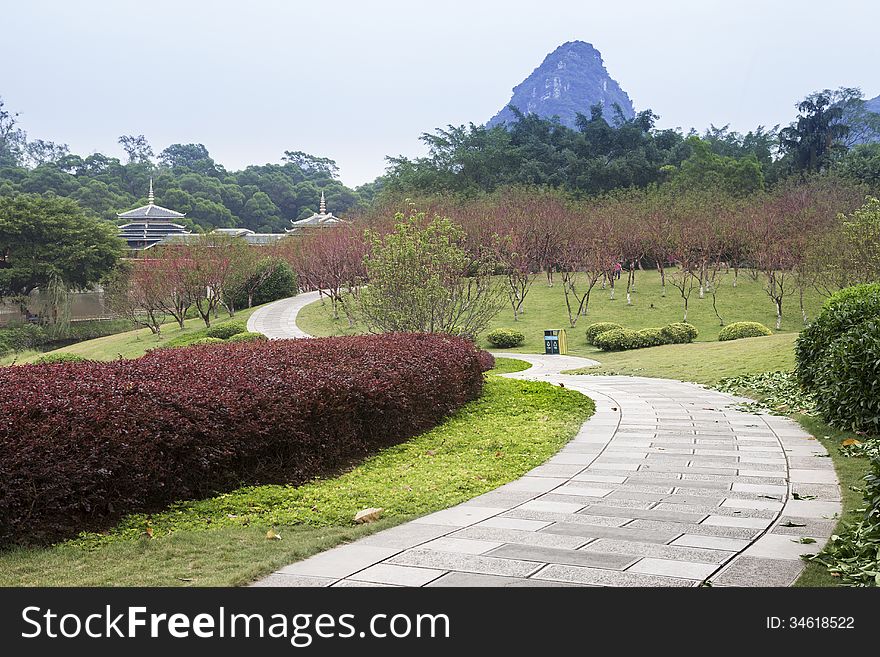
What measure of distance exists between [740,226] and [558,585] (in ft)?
95.6

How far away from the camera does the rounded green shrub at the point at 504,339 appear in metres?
23.0

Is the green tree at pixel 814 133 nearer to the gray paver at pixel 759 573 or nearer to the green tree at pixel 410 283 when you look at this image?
the green tree at pixel 410 283

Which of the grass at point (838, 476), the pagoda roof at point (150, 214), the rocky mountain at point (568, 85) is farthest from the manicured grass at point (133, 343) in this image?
the rocky mountain at point (568, 85)

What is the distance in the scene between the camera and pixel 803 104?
45.3m

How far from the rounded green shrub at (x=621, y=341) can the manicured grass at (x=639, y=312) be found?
2674mm

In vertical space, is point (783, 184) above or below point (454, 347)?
above

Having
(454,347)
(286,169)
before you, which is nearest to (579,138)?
(286,169)

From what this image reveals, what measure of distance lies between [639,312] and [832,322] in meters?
20.5

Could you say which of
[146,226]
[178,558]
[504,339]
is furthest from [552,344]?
[146,226]

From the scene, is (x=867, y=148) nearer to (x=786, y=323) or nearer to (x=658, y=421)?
(x=786, y=323)

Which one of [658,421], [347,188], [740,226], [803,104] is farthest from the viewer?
[347,188]

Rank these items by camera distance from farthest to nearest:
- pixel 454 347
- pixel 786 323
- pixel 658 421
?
1. pixel 786 323
2. pixel 454 347
3. pixel 658 421

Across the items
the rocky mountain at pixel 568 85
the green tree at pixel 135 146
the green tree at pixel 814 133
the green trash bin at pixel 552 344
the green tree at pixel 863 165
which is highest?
the rocky mountain at pixel 568 85

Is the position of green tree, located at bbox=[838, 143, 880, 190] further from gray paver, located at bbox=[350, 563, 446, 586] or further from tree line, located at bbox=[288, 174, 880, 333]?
gray paver, located at bbox=[350, 563, 446, 586]
